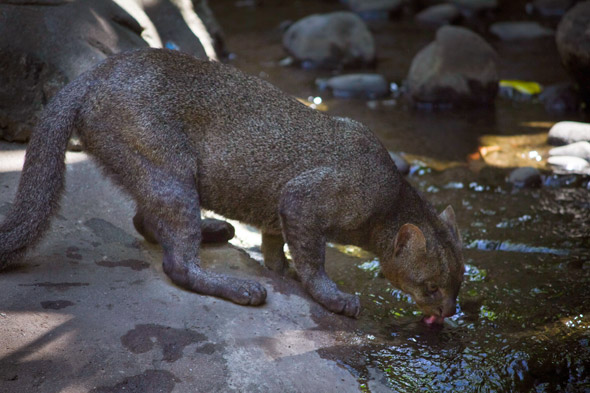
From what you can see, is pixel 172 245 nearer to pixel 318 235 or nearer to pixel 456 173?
pixel 318 235

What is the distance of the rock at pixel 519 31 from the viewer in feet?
52.0

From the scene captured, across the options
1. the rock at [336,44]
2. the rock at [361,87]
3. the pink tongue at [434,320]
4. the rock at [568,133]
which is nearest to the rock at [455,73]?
the rock at [361,87]

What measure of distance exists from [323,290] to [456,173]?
410cm

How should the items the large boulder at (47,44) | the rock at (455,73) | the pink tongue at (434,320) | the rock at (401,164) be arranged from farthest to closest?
1. the rock at (455,73)
2. the rock at (401,164)
3. the large boulder at (47,44)
4. the pink tongue at (434,320)

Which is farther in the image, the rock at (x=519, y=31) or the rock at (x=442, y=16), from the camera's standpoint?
the rock at (x=442, y=16)

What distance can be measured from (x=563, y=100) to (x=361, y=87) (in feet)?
10.8

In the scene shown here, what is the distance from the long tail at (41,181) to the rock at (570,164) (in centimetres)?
627

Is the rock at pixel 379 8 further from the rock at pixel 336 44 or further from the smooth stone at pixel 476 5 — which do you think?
the rock at pixel 336 44

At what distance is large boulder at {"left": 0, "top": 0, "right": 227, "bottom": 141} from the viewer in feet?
23.0

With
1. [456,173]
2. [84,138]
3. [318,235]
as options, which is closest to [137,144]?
[84,138]

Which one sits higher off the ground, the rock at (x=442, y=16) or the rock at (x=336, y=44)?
the rock at (x=336, y=44)

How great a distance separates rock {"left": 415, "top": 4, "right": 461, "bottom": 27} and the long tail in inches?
535

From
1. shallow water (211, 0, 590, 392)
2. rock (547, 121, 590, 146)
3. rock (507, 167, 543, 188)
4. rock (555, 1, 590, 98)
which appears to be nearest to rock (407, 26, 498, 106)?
shallow water (211, 0, 590, 392)

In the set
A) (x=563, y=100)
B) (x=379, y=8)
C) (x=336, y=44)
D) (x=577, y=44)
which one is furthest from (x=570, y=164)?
(x=379, y=8)
